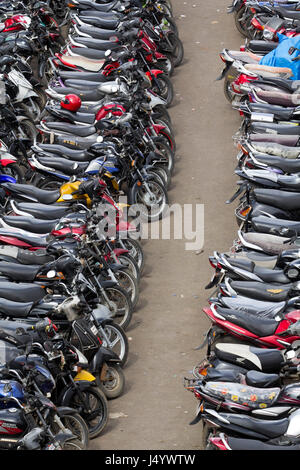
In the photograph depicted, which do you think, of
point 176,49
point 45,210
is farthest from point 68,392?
point 176,49

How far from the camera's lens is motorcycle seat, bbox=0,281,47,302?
33.6 feet

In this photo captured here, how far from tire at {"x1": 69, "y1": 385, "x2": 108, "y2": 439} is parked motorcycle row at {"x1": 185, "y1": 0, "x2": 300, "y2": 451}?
0.92m

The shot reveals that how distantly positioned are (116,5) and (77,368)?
885 centimetres

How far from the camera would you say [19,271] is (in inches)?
418

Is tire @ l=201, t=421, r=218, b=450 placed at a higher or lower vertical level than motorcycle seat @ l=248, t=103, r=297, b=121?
lower

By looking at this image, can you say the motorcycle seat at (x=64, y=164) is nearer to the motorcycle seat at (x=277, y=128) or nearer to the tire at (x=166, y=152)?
the tire at (x=166, y=152)

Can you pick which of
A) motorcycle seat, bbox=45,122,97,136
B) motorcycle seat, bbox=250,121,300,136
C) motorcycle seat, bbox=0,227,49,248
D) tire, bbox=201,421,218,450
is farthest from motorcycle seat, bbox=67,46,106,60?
tire, bbox=201,421,218,450

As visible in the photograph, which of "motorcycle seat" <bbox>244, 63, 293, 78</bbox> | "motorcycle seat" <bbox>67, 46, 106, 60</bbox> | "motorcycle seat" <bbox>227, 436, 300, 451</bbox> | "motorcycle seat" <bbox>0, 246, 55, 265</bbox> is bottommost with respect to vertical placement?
"motorcycle seat" <bbox>0, 246, 55, 265</bbox>

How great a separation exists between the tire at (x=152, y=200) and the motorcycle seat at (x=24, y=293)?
2711mm

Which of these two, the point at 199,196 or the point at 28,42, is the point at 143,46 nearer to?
the point at 28,42

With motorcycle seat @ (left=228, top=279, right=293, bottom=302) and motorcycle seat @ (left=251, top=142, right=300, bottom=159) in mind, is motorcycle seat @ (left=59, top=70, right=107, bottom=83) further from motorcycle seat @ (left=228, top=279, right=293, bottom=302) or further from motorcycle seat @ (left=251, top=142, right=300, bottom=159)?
motorcycle seat @ (left=228, top=279, right=293, bottom=302)

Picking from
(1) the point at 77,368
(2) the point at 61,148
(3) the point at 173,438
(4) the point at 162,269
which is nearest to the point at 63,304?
(1) the point at 77,368

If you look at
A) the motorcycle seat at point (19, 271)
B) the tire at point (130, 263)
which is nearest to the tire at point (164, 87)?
the tire at point (130, 263)

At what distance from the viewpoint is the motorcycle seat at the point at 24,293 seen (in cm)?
1023
